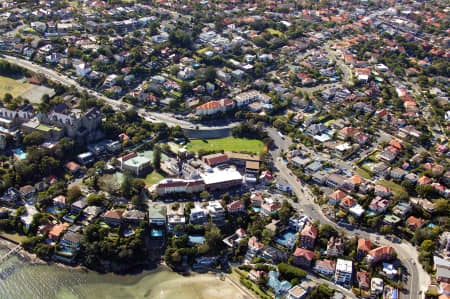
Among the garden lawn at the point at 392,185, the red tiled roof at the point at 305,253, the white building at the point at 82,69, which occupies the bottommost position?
the red tiled roof at the point at 305,253

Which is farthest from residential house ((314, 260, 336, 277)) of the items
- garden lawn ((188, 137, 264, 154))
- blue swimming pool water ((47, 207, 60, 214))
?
blue swimming pool water ((47, 207, 60, 214))

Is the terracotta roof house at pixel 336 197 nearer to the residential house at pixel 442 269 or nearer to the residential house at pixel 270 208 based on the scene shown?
the residential house at pixel 270 208

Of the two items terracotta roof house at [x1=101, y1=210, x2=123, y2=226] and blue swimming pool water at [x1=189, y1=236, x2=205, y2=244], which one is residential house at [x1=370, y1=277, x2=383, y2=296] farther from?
terracotta roof house at [x1=101, y1=210, x2=123, y2=226]

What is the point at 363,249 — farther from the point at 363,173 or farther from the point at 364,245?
the point at 363,173

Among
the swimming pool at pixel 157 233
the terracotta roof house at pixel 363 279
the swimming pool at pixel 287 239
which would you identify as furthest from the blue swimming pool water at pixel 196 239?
the terracotta roof house at pixel 363 279

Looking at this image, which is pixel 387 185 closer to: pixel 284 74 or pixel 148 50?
pixel 284 74

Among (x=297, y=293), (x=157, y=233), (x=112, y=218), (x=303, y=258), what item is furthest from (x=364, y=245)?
(x=112, y=218)
